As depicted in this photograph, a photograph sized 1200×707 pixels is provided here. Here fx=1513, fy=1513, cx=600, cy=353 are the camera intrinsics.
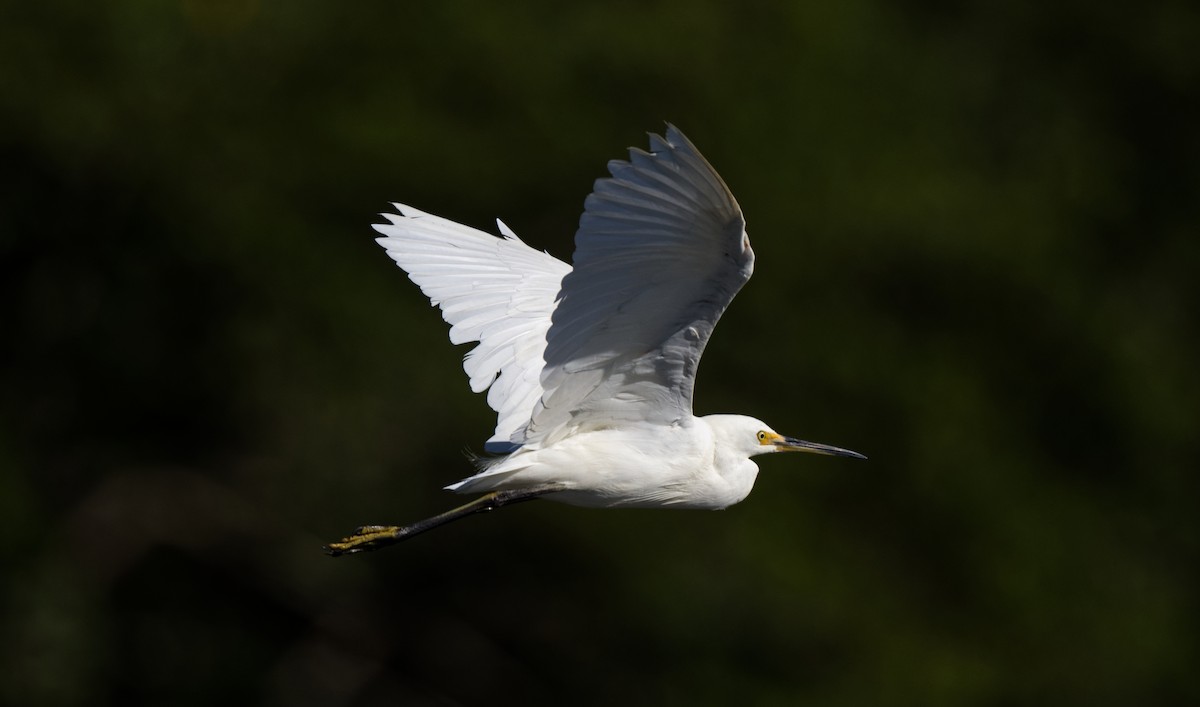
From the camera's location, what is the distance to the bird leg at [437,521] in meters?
4.41

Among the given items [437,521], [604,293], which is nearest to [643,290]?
[604,293]

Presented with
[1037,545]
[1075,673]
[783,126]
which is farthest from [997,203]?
[1075,673]

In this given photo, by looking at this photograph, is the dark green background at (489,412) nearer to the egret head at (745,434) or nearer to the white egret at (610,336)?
the white egret at (610,336)

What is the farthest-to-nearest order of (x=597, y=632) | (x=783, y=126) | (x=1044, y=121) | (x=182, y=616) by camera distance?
(x=1044, y=121), (x=783, y=126), (x=182, y=616), (x=597, y=632)

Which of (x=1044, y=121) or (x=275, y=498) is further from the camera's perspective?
(x=1044, y=121)

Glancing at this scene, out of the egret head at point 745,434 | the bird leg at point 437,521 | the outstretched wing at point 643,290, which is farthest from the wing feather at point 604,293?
the egret head at point 745,434

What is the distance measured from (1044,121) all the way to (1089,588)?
366cm

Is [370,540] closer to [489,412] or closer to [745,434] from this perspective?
[745,434]

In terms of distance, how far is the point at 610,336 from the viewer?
4.03 m

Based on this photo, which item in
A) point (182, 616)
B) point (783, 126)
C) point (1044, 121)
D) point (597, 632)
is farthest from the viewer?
point (1044, 121)

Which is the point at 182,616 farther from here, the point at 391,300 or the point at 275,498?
the point at 391,300

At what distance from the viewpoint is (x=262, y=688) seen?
31.3 ft

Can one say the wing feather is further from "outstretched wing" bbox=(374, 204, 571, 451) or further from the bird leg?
the bird leg

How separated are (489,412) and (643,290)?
512 centimetres
